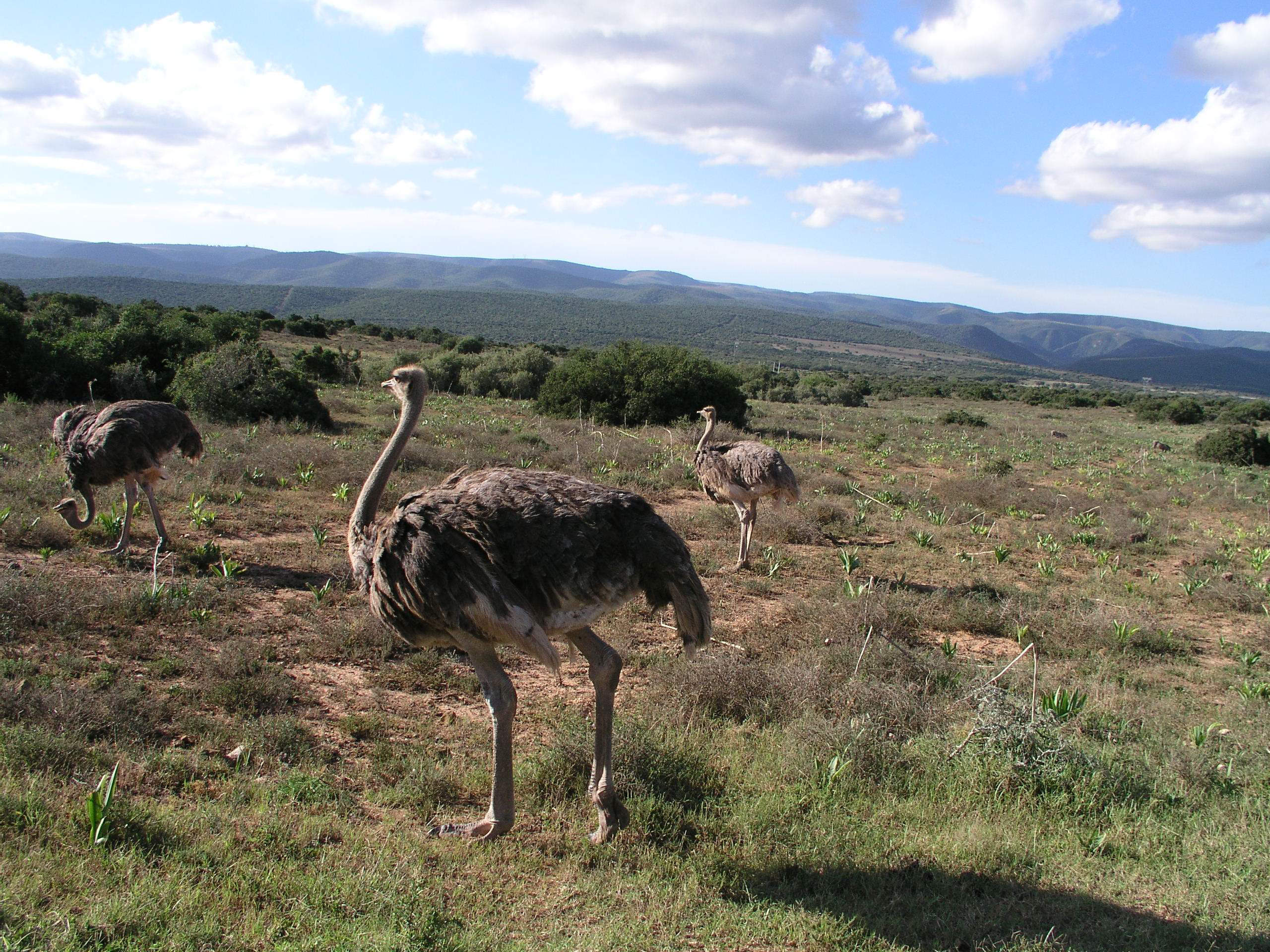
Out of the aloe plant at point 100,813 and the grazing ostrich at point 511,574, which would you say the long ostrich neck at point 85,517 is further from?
the grazing ostrich at point 511,574

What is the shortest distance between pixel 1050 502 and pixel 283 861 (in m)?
12.7

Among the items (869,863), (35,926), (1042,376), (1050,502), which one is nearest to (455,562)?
(35,926)

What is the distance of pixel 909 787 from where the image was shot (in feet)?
14.0

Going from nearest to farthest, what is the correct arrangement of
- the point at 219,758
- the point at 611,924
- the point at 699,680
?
1. the point at 611,924
2. the point at 219,758
3. the point at 699,680

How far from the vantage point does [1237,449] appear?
72.5 feet

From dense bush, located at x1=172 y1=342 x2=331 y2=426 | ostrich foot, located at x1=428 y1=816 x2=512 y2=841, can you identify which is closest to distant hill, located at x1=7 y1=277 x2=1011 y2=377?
dense bush, located at x1=172 y1=342 x2=331 y2=426

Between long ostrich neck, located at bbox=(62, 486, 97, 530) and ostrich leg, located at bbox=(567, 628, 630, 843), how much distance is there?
554 centimetres

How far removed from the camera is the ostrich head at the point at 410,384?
4094mm

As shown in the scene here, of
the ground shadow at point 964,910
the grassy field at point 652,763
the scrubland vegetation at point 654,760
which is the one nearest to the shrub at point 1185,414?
the scrubland vegetation at point 654,760

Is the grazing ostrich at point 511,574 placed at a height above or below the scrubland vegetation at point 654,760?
above

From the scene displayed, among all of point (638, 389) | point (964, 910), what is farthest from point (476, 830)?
point (638, 389)

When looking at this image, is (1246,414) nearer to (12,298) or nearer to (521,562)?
(521,562)

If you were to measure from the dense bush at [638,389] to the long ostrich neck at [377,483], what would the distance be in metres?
16.2

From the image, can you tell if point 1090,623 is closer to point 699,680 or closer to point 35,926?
point 699,680
